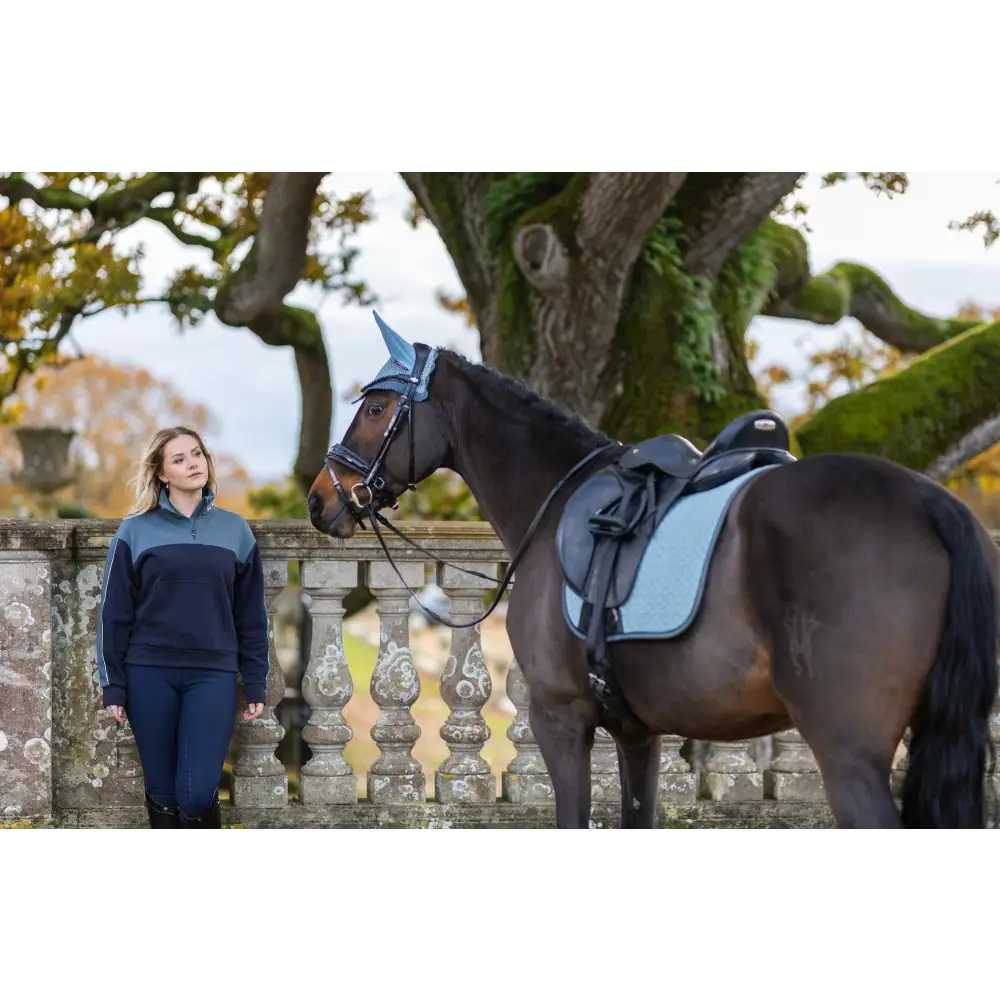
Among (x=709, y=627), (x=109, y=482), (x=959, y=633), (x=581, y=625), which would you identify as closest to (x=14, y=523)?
(x=581, y=625)

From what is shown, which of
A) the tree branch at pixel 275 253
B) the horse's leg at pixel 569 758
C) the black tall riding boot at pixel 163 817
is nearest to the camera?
the horse's leg at pixel 569 758

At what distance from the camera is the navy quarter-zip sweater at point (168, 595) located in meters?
3.78

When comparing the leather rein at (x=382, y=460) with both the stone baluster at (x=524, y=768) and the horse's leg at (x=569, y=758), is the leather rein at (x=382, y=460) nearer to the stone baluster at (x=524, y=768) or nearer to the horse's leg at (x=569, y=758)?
the horse's leg at (x=569, y=758)

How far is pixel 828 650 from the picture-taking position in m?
2.82

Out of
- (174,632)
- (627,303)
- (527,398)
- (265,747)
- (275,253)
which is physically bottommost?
(265,747)

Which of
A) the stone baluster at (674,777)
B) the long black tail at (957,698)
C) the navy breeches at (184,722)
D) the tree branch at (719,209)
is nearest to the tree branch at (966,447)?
the tree branch at (719,209)

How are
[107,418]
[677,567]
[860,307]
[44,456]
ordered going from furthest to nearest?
[107,418] → [44,456] → [860,307] → [677,567]

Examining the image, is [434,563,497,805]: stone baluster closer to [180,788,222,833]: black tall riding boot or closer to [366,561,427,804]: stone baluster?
[366,561,427,804]: stone baluster

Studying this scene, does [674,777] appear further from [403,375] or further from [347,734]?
[403,375]

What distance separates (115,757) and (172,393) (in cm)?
2712

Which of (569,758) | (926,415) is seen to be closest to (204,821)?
(569,758)

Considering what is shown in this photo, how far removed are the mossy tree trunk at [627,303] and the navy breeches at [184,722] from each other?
3.79 meters

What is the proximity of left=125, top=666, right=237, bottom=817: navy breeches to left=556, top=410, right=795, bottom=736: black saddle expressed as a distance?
121 centimetres

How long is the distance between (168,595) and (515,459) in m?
1.14
